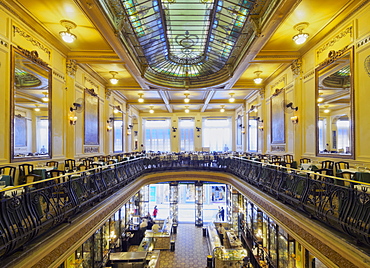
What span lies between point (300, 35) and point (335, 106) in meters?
2.23

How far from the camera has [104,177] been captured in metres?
5.56

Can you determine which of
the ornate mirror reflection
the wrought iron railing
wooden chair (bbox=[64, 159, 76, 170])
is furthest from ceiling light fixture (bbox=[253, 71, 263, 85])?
wooden chair (bbox=[64, 159, 76, 170])

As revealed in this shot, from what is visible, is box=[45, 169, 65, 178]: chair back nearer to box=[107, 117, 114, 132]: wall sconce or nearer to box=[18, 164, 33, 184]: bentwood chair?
box=[18, 164, 33, 184]: bentwood chair

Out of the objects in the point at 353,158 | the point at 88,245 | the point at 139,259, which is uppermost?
the point at 353,158

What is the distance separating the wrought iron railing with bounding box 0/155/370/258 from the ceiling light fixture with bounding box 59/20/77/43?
3.53m

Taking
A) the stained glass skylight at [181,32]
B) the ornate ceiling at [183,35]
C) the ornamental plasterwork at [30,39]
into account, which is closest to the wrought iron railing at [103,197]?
the ornate ceiling at [183,35]

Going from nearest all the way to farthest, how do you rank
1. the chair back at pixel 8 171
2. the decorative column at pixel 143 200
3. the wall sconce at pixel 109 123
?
the chair back at pixel 8 171, the wall sconce at pixel 109 123, the decorative column at pixel 143 200

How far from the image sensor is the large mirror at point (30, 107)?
17.3 feet

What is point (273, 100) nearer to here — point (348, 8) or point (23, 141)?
point (348, 8)

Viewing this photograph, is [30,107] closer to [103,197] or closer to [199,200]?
[103,197]

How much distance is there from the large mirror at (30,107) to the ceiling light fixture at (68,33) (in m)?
1.10

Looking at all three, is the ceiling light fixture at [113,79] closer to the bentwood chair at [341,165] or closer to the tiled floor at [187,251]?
the tiled floor at [187,251]

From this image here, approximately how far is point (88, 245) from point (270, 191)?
492 cm

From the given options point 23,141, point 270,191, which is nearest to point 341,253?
point 270,191
